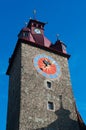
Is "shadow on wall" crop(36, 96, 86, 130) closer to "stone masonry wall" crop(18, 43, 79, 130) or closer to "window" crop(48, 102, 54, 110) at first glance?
"stone masonry wall" crop(18, 43, 79, 130)

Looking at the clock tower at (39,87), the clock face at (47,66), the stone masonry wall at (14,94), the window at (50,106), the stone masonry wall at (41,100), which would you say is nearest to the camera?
the stone masonry wall at (41,100)

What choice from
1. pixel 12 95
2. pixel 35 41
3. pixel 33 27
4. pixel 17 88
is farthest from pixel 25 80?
pixel 33 27

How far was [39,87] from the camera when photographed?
22234 millimetres

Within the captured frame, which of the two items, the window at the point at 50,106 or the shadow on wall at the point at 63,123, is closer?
the shadow on wall at the point at 63,123

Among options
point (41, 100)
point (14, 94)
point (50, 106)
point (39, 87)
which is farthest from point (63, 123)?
point (14, 94)

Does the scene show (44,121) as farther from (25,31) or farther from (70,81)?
(25,31)

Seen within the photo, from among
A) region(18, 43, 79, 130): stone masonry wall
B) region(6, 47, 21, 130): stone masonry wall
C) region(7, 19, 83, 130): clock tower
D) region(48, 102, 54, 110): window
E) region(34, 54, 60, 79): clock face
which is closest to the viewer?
region(18, 43, 79, 130): stone masonry wall

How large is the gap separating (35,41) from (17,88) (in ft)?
20.3

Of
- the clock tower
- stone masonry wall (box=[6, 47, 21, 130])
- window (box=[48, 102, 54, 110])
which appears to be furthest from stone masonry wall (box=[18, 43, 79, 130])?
stone masonry wall (box=[6, 47, 21, 130])

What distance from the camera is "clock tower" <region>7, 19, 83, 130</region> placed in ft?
66.3

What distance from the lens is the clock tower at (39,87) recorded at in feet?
66.3

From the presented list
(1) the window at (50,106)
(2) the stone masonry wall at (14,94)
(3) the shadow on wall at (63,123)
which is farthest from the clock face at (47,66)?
(3) the shadow on wall at (63,123)

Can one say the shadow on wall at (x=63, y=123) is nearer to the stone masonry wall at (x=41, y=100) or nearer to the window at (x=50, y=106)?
the stone masonry wall at (x=41, y=100)

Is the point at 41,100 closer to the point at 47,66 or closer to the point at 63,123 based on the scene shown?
the point at 63,123
